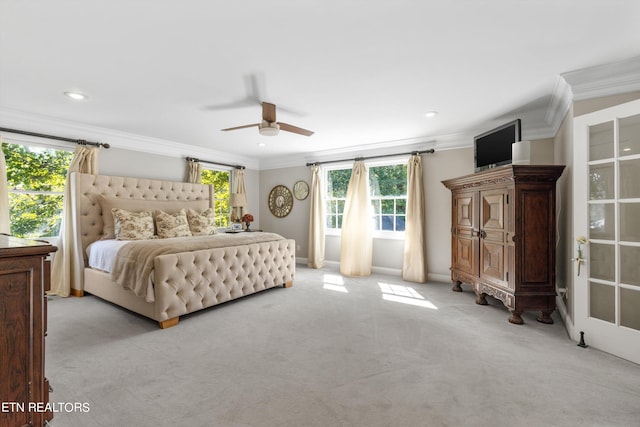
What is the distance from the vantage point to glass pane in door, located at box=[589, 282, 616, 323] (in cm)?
227

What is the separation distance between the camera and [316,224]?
18.8 feet

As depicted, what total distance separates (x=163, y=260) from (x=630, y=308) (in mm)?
4087

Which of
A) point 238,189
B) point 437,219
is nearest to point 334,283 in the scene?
point 437,219

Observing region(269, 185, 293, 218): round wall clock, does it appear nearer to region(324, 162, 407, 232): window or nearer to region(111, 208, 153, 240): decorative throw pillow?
region(324, 162, 407, 232): window

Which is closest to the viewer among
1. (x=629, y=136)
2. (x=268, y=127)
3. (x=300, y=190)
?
(x=629, y=136)

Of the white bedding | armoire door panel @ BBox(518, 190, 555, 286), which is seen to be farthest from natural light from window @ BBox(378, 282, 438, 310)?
the white bedding

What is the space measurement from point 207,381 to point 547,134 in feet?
15.9

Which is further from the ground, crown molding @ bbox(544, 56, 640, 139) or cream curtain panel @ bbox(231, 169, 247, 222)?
crown molding @ bbox(544, 56, 640, 139)

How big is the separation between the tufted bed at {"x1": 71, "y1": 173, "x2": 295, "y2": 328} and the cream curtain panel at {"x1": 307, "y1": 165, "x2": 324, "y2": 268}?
1.44 meters

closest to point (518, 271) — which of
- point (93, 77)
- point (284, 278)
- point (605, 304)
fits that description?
point (605, 304)

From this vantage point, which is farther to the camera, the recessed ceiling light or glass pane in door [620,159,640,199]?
the recessed ceiling light

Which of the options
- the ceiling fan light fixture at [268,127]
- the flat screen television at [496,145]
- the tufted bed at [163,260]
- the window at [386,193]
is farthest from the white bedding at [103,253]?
the flat screen television at [496,145]

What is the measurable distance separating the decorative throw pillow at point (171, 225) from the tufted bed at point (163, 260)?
338mm

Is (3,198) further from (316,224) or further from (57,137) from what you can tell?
(316,224)
